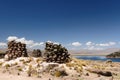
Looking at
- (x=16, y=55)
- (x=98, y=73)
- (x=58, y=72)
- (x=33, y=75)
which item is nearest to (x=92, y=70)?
(x=98, y=73)

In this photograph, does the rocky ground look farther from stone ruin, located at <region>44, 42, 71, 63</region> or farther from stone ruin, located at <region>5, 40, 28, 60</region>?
stone ruin, located at <region>5, 40, 28, 60</region>

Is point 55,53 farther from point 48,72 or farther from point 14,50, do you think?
point 14,50

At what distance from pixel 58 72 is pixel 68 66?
9.74 ft

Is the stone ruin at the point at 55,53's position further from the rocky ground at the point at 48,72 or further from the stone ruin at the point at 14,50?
the stone ruin at the point at 14,50

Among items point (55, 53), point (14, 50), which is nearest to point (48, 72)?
point (55, 53)

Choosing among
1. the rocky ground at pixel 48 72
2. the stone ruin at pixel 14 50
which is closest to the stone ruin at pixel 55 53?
the rocky ground at pixel 48 72

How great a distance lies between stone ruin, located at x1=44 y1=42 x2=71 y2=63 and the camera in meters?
36.2

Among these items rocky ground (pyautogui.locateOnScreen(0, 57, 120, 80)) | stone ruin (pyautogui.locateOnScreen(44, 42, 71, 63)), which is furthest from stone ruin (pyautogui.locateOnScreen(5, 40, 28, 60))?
stone ruin (pyautogui.locateOnScreen(44, 42, 71, 63))

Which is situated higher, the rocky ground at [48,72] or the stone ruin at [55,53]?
the stone ruin at [55,53]

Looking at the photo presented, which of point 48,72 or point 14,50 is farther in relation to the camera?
point 14,50

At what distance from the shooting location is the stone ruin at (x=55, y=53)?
119 feet

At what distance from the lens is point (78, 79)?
97.4ft

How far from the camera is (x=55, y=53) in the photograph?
36.5m

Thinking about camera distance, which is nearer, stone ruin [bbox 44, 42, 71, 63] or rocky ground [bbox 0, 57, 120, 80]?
rocky ground [bbox 0, 57, 120, 80]
